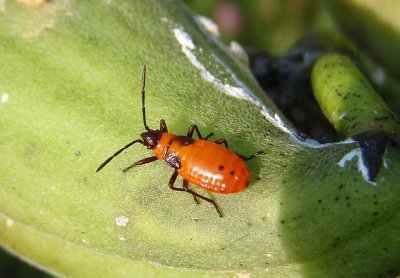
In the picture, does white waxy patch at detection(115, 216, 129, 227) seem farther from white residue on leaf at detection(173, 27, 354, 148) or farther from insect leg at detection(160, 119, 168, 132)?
white residue on leaf at detection(173, 27, 354, 148)

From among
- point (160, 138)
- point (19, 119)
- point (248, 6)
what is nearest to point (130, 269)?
point (160, 138)

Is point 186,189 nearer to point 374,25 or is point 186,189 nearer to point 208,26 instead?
point 208,26

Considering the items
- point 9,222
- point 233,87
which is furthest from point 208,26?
point 9,222

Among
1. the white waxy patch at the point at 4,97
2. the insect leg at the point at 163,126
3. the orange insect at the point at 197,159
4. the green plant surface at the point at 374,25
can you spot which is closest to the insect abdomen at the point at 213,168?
the orange insect at the point at 197,159

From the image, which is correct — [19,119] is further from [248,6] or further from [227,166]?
[248,6]

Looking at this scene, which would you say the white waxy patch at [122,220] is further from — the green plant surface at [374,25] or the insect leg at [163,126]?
the green plant surface at [374,25]
